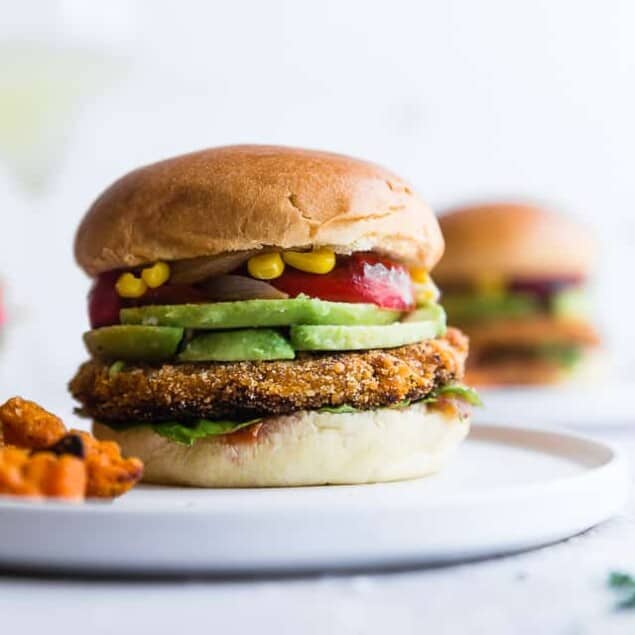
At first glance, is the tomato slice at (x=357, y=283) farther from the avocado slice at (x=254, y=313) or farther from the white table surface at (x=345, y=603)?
the white table surface at (x=345, y=603)

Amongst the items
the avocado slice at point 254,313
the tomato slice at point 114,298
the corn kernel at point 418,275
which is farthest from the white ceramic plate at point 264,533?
the corn kernel at point 418,275

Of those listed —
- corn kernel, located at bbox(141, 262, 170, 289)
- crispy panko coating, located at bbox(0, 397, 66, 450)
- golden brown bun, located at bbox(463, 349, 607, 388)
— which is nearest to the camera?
crispy panko coating, located at bbox(0, 397, 66, 450)

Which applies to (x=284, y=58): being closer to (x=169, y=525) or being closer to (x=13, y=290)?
(x=13, y=290)

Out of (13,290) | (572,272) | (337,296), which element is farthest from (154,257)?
(13,290)

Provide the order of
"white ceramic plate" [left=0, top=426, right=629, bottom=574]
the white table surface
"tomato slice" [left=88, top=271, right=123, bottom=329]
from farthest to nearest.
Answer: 1. "tomato slice" [left=88, top=271, right=123, bottom=329]
2. "white ceramic plate" [left=0, top=426, right=629, bottom=574]
3. the white table surface

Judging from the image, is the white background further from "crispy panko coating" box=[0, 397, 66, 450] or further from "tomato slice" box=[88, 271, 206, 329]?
"crispy panko coating" box=[0, 397, 66, 450]

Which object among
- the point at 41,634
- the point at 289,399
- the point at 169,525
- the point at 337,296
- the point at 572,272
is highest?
the point at 572,272

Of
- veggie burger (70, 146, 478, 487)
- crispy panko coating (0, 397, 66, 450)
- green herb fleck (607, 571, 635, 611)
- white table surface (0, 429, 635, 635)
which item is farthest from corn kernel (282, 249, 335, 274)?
green herb fleck (607, 571, 635, 611)
